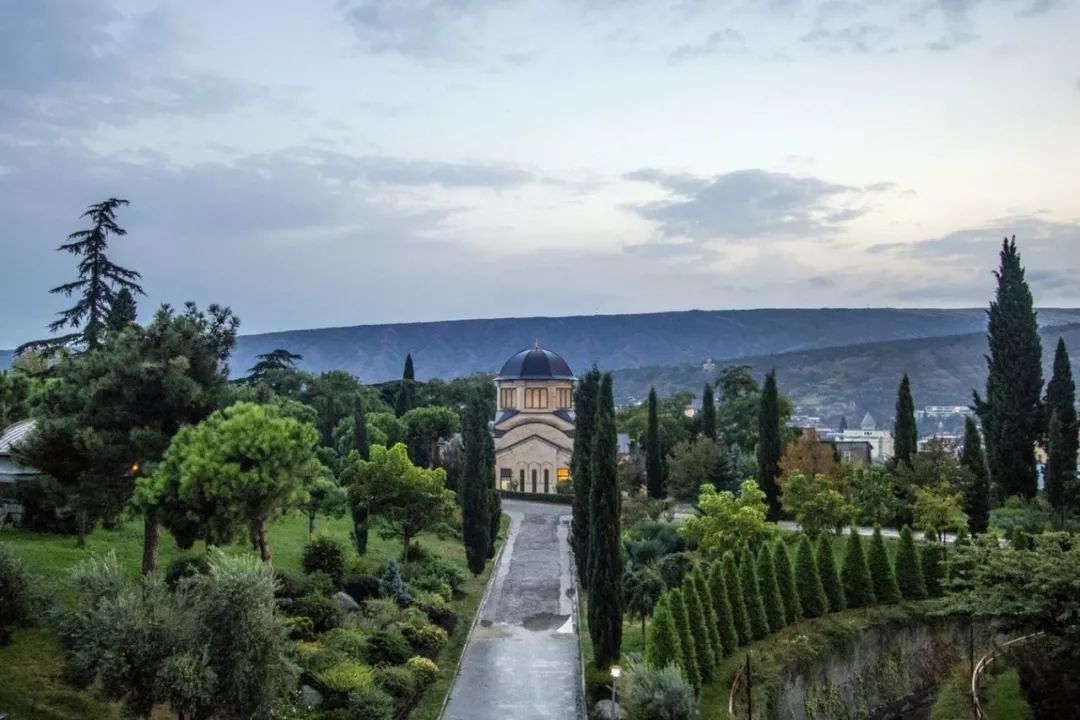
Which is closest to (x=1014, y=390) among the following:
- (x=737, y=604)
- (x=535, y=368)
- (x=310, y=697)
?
(x=737, y=604)

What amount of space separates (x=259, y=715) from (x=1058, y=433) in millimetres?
31807

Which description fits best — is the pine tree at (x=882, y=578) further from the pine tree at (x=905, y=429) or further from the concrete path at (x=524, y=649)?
the pine tree at (x=905, y=429)

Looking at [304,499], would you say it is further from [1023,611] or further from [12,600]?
[1023,611]

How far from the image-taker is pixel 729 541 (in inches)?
1137

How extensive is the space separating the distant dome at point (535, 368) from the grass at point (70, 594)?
31285mm

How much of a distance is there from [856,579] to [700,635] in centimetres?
770

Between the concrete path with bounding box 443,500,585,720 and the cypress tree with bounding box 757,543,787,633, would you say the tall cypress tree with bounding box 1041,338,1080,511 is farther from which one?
the concrete path with bounding box 443,500,585,720

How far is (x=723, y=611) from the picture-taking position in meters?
23.6

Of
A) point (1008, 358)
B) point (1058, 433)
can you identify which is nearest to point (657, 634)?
point (1058, 433)

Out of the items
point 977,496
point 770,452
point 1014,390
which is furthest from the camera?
point 770,452

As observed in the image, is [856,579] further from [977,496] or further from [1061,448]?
[1061,448]

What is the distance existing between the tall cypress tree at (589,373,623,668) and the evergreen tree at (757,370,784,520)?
17.9 metres

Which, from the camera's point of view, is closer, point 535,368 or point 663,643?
point 663,643

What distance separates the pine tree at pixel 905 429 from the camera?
4138cm
